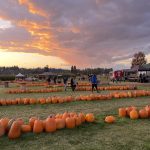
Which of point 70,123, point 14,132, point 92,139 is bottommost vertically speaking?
point 92,139

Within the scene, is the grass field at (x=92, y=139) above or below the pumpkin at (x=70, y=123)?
below

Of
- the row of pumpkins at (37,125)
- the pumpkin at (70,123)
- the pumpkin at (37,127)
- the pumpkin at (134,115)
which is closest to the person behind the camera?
the row of pumpkins at (37,125)

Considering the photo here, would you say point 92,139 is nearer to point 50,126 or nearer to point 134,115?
point 50,126

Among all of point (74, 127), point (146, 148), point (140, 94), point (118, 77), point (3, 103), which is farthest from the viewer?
point (118, 77)

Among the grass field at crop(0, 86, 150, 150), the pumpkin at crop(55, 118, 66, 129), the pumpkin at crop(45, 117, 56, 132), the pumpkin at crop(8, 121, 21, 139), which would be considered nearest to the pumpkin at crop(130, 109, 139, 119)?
the grass field at crop(0, 86, 150, 150)

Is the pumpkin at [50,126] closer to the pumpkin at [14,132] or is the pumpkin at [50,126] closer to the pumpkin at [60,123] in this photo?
the pumpkin at [60,123]

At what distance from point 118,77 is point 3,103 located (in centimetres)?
5216

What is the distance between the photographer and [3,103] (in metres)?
19.6

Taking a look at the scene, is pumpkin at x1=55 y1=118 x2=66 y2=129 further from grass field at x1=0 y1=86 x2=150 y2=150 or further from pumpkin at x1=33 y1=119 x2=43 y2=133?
pumpkin at x1=33 y1=119 x2=43 y2=133

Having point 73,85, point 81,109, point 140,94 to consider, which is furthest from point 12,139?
point 73,85

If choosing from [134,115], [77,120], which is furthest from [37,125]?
[134,115]

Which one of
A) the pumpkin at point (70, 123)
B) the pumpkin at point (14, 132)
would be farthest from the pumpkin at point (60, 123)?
the pumpkin at point (14, 132)

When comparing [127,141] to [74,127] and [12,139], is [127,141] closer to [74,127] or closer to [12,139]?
[74,127]

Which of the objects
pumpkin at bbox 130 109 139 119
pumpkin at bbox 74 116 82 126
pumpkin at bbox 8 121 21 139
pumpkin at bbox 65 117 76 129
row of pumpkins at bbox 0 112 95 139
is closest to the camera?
pumpkin at bbox 8 121 21 139
